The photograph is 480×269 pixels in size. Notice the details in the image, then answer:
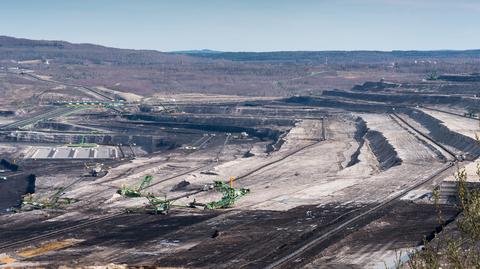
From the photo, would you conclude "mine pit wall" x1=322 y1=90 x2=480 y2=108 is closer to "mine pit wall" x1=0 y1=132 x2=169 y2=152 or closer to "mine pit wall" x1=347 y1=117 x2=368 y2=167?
"mine pit wall" x1=347 y1=117 x2=368 y2=167

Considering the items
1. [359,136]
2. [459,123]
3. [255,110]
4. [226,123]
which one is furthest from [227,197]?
[255,110]

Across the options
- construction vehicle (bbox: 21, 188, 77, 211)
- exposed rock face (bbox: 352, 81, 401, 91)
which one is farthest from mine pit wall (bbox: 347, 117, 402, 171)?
exposed rock face (bbox: 352, 81, 401, 91)

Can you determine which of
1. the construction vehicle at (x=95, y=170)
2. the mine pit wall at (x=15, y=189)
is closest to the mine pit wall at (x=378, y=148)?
the construction vehicle at (x=95, y=170)

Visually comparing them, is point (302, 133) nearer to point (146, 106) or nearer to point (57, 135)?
point (57, 135)

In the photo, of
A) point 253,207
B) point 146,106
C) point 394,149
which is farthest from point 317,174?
point 146,106

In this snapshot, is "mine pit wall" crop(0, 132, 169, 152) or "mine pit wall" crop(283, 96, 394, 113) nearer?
"mine pit wall" crop(0, 132, 169, 152)

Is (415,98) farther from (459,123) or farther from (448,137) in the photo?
(448,137)
